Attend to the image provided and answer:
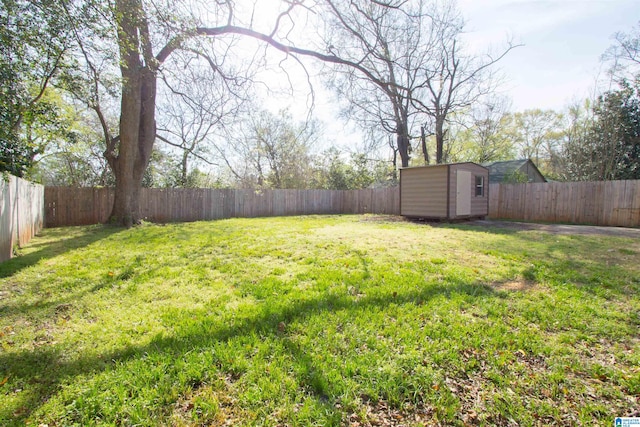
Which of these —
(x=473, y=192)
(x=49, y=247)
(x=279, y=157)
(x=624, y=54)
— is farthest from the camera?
(x=279, y=157)

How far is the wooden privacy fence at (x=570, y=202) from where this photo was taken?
919 centimetres

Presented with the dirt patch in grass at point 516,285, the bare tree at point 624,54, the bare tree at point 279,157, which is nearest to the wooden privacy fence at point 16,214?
the dirt patch in grass at point 516,285

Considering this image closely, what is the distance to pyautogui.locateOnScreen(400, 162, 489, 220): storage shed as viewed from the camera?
9531 mm

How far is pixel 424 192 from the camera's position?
33.4ft

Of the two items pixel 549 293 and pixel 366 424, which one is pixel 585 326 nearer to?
pixel 549 293

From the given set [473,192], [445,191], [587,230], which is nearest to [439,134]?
[473,192]

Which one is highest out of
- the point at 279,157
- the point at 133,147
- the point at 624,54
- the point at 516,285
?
the point at 624,54

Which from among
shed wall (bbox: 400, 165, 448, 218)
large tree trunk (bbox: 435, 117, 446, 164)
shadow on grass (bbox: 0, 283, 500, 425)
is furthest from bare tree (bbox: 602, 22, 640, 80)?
shadow on grass (bbox: 0, 283, 500, 425)

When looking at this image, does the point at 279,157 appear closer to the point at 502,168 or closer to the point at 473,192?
the point at 473,192

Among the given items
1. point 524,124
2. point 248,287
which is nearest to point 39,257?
point 248,287

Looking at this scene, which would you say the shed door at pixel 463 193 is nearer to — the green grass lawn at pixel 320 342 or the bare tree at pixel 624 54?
the green grass lawn at pixel 320 342

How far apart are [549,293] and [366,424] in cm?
283

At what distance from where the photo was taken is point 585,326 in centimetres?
244

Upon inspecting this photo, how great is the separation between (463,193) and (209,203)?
33.6 ft
